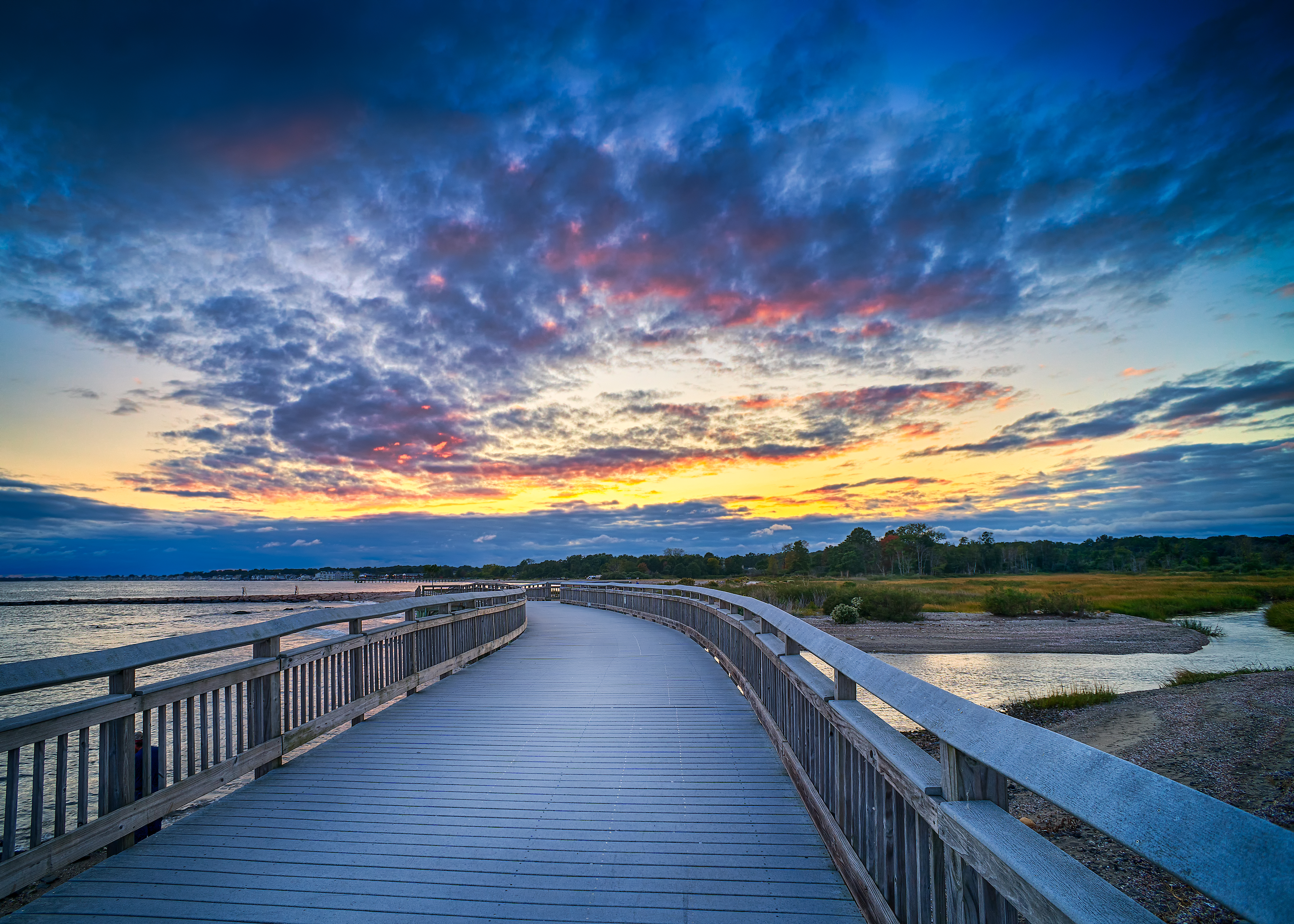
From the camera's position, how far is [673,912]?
123 inches

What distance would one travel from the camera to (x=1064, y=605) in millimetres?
35969

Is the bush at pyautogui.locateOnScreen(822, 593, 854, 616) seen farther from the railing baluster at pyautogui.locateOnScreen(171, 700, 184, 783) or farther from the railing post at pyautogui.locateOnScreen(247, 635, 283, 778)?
the railing baluster at pyautogui.locateOnScreen(171, 700, 184, 783)

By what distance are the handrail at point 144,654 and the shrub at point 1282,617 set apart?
35.3 m

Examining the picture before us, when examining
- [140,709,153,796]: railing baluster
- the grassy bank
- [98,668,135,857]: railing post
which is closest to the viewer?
[98,668,135,857]: railing post

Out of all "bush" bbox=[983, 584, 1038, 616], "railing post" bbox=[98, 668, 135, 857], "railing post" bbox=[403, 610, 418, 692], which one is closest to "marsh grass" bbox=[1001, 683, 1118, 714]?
"railing post" bbox=[403, 610, 418, 692]

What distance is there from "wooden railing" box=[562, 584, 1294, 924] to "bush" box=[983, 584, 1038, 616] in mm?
37699

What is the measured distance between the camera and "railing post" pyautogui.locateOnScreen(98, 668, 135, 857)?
367 cm

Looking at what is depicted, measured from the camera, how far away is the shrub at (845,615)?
32188 mm

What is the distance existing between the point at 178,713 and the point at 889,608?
34.1 m

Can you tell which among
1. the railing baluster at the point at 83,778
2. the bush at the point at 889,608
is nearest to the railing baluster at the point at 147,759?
the railing baluster at the point at 83,778

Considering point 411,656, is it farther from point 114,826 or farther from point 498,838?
point 498,838

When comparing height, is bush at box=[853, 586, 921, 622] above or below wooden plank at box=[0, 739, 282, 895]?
below

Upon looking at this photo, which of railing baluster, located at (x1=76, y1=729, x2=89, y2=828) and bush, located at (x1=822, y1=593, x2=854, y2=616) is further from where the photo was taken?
bush, located at (x1=822, y1=593, x2=854, y2=616)

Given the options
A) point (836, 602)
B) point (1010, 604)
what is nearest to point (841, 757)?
point (836, 602)
